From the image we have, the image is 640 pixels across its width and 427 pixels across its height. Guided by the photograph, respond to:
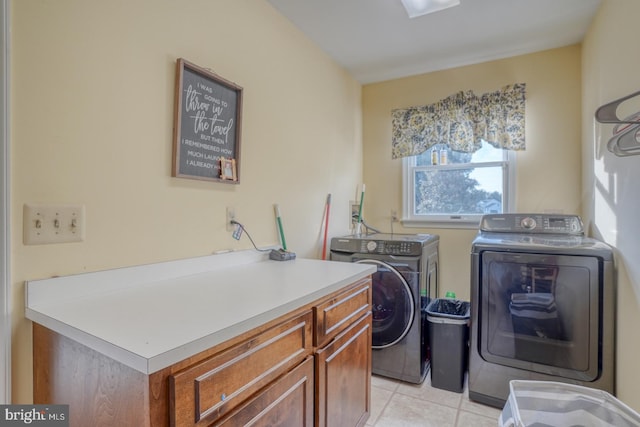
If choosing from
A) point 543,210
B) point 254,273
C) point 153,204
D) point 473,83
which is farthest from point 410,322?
point 473,83

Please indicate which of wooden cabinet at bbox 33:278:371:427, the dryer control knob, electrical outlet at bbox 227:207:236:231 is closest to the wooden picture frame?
electrical outlet at bbox 227:207:236:231

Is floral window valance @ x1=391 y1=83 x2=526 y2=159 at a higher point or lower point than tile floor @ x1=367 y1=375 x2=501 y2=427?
higher

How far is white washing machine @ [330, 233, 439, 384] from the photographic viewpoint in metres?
2.18

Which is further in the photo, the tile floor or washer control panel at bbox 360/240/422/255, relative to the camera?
washer control panel at bbox 360/240/422/255

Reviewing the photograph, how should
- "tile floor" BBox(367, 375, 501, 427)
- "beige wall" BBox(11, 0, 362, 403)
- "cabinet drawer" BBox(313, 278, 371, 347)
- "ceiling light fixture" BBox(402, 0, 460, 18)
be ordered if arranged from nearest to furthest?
1. "beige wall" BBox(11, 0, 362, 403)
2. "cabinet drawer" BBox(313, 278, 371, 347)
3. "tile floor" BBox(367, 375, 501, 427)
4. "ceiling light fixture" BBox(402, 0, 460, 18)

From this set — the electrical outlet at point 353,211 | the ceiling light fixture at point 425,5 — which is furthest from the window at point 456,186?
the ceiling light fixture at point 425,5

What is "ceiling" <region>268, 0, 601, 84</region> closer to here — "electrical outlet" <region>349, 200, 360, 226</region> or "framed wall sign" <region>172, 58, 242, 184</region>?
"framed wall sign" <region>172, 58, 242, 184</region>

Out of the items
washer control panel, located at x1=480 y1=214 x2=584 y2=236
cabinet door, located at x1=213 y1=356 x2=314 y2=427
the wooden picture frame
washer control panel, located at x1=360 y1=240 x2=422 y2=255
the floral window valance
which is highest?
the floral window valance

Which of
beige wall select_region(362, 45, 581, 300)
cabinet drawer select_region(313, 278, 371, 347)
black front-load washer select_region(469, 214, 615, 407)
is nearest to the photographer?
cabinet drawer select_region(313, 278, 371, 347)

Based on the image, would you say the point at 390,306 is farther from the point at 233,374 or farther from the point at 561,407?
the point at 233,374

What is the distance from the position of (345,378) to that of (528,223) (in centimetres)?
183

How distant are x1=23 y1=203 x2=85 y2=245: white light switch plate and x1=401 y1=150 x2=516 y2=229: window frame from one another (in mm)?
2569

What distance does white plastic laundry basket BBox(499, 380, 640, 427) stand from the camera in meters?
1.31

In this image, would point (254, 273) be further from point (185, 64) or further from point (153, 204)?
point (185, 64)
